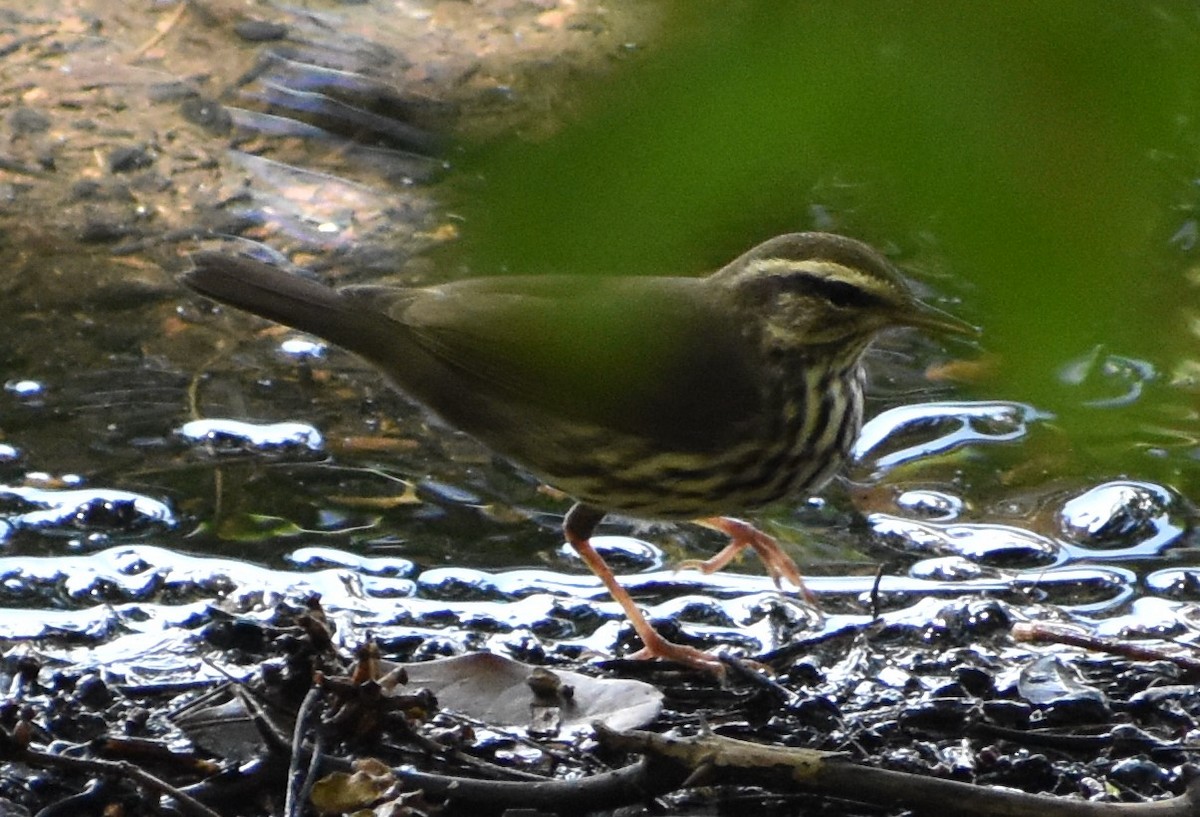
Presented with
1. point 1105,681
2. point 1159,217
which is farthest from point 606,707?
point 1159,217

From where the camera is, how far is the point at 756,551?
454 cm

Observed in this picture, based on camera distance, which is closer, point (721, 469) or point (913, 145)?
point (913, 145)

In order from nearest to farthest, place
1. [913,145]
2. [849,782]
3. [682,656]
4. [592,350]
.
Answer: [913,145]
[592,350]
[849,782]
[682,656]

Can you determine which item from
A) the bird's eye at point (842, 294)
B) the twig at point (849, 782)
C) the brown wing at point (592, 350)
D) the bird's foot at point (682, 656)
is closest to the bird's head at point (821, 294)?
the bird's eye at point (842, 294)

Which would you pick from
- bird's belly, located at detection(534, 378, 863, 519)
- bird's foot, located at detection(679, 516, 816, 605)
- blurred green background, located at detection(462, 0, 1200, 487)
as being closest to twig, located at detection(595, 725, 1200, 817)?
bird's belly, located at detection(534, 378, 863, 519)

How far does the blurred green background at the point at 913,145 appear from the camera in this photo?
2.62 feet

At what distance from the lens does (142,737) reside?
344 centimetres

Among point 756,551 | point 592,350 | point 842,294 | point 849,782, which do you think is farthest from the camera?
point 756,551

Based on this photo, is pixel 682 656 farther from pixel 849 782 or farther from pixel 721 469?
pixel 849 782

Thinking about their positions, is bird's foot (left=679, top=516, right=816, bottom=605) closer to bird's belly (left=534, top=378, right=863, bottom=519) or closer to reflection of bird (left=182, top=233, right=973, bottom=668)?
reflection of bird (left=182, top=233, right=973, bottom=668)

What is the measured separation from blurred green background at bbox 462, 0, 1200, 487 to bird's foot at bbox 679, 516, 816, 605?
11.5 ft

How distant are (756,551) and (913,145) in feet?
12.3

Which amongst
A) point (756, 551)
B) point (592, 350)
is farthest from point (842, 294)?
point (592, 350)

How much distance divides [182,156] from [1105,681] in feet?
14.2
